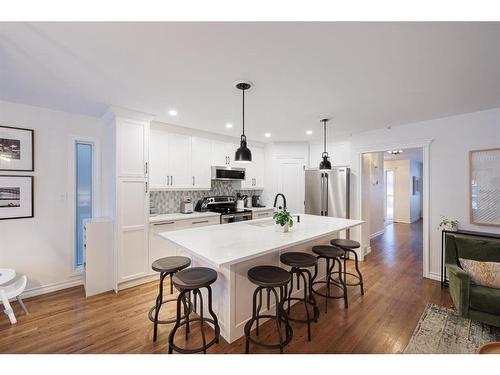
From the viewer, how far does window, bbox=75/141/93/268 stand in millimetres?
3193

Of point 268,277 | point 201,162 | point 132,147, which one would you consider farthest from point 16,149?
point 268,277

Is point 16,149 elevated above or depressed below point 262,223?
above

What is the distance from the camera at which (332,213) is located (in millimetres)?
4352

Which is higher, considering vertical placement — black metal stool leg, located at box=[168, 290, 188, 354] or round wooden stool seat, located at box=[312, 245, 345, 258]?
round wooden stool seat, located at box=[312, 245, 345, 258]

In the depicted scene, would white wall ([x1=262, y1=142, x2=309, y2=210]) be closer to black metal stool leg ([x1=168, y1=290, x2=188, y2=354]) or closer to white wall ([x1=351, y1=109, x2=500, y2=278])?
white wall ([x1=351, y1=109, x2=500, y2=278])

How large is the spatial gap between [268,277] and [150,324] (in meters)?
1.39

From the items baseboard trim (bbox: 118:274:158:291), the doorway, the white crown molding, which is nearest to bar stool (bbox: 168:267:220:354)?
baseboard trim (bbox: 118:274:158:291)

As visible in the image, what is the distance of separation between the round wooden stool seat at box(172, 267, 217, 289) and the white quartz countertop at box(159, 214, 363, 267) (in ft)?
0.74

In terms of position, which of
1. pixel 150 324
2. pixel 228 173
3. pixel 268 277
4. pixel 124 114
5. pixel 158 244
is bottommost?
pixel 150 324

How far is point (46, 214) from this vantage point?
9.58ft

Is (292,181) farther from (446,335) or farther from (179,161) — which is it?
(446,335)

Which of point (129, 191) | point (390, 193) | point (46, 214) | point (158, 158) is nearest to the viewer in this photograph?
point (46, 214)

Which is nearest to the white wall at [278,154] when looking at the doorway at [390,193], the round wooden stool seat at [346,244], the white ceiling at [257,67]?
the white ceiling at [257,67]

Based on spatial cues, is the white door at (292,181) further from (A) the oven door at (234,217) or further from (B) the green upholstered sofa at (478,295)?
(B) the green upholstered sofa at (478,295)
